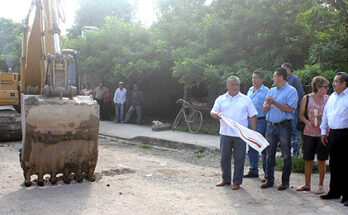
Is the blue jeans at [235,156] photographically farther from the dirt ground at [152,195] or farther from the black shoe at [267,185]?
the black shoe at [267,185]

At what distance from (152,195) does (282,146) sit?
2.19 meters

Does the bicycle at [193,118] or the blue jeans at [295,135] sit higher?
the blue jeans at [295,135]

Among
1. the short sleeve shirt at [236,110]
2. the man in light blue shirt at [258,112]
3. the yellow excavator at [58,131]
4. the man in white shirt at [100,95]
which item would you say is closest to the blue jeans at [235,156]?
the short sleeve shirt at [236,110]

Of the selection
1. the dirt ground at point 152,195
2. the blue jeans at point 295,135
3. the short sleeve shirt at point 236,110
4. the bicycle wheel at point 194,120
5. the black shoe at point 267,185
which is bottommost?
the dirt ground at point 152,195

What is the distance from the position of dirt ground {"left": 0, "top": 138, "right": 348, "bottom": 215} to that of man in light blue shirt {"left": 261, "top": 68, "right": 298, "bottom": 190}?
0.30m

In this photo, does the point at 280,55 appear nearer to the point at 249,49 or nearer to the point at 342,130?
the point at 249,49

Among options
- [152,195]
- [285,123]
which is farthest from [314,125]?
[152,195]

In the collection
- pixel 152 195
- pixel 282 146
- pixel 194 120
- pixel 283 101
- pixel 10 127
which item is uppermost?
pixel 283 101

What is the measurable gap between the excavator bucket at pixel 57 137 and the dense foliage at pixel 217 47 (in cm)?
561

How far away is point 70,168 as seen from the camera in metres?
5.81

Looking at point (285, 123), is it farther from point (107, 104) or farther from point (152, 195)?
point (107, 104)

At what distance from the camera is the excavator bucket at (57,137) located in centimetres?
551

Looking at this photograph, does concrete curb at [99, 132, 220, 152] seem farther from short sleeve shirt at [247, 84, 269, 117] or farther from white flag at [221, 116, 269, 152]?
white flag at [221, 116, 269, 152]

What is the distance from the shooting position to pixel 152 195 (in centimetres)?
542
